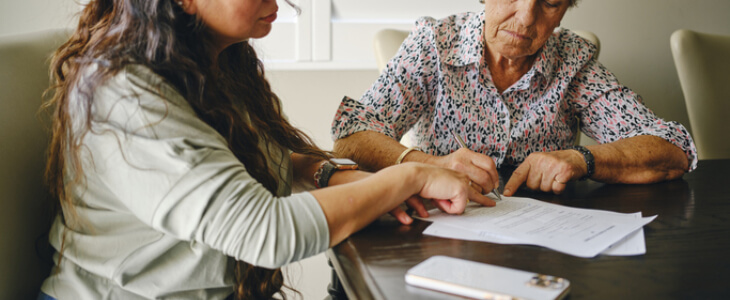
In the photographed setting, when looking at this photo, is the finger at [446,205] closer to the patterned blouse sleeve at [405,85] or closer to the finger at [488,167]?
the finger at [488,167]

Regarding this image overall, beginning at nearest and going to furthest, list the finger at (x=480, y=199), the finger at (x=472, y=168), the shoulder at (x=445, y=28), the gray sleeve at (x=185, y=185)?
the gray sleeve at (x=185, y=185), the finger at (x=480, y=199), the finger at (x=472, y=168), the shoulder at (x=445, y=28)

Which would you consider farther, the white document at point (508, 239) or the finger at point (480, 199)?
the finger at point (480, 199)

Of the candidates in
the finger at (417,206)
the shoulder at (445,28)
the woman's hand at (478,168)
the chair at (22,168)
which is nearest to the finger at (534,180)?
the woman's hand at (478,168)

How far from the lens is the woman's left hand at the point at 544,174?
1146 mm

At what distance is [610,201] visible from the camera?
1.07 m

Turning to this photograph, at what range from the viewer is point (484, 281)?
0.62 metres

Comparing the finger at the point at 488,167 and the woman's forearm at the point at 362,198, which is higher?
the woman's forearm at the point at 362,198

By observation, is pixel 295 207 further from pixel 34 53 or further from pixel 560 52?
pixel 560 52

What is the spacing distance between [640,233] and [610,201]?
0.24 meters

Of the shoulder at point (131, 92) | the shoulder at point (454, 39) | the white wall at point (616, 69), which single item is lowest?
the white wall at point (616, 69)

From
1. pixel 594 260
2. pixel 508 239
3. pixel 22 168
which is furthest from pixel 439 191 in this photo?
pixel 22 168

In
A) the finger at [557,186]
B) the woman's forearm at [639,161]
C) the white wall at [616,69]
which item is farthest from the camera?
the white wall at [616,69]

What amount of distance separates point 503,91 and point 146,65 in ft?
3.29

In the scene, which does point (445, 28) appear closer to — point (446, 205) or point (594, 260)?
point (446, 205)
